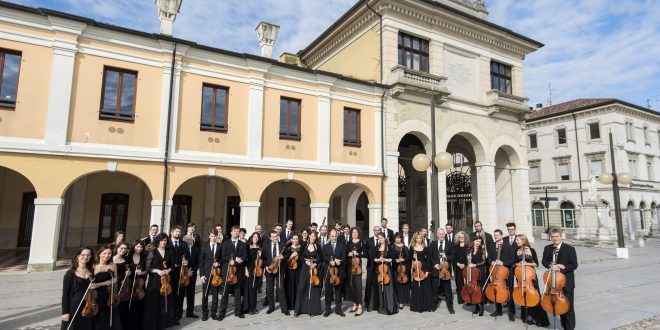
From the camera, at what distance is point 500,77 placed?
22.6 m

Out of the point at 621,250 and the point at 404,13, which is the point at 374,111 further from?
the point at 621,250

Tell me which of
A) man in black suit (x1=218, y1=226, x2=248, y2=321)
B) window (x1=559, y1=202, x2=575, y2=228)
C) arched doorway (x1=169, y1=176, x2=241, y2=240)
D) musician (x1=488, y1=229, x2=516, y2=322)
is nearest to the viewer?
musician (x1=488, y1=229, x2=516, y2=322)

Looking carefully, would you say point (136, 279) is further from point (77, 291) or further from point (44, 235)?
point (44, 235)

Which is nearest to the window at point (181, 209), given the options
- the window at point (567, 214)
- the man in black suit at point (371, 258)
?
the man in black suit at point (371, 258)

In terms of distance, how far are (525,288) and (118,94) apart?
12.9m

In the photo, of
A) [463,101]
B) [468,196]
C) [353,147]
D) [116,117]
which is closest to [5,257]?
[116,117]

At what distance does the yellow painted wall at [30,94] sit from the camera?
10.9 meters

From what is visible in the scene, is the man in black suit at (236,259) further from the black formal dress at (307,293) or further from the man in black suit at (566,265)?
the man in black suit at (566,265)

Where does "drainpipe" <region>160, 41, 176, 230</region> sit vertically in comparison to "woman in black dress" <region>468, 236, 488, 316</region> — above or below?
above

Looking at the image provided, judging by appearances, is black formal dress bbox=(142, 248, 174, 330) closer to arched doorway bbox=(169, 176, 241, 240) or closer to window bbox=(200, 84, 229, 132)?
window bbox=(200, 84, 229, 132)

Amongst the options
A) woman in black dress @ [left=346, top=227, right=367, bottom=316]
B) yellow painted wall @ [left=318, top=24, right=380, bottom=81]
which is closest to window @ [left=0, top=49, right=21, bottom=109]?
woman in black dress @ [left=346, top=227, right=367, bottom=316]

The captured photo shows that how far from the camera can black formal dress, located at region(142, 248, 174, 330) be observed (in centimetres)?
624

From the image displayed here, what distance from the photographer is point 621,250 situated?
56.9ft

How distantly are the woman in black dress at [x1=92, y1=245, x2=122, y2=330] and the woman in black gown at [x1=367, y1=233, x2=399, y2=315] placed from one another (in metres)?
4.89
